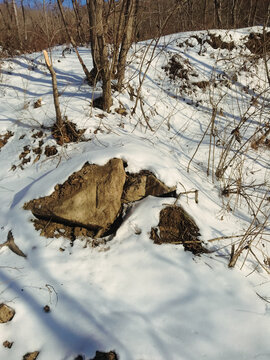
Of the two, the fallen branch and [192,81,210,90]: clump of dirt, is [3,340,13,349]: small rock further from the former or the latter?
[192,81,210,90]: clump of dirt

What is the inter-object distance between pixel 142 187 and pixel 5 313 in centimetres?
141

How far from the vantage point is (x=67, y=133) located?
2760 millimetres

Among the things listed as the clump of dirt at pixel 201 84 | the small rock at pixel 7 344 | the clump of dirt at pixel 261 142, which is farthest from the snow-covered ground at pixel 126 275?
the clump of dirt at pixel 201 84

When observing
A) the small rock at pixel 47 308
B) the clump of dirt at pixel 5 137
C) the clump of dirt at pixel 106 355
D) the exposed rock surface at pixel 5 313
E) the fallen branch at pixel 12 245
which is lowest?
the clump of dirt at pixel 106 355

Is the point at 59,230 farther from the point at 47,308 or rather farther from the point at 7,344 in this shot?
the point at 7,344

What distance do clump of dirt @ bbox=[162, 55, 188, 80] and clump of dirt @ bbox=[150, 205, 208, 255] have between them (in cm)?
457

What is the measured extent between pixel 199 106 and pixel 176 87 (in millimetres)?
797

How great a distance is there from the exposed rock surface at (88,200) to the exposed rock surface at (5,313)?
0.72 meters

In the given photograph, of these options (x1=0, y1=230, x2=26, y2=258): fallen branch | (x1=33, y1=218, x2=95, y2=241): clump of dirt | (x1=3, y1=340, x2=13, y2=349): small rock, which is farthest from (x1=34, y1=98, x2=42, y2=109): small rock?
(x1=3, y1=340, x2=13, y2=349): small rock

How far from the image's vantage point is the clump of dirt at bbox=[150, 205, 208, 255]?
5.97 feet

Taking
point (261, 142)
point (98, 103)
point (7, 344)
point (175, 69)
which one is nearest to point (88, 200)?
point (7, 344)

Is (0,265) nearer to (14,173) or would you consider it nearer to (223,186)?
(14,173)

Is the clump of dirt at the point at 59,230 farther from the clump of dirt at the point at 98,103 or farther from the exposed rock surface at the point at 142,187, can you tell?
the clump of dirt at the point at 98,103

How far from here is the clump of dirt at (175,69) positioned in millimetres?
5484
